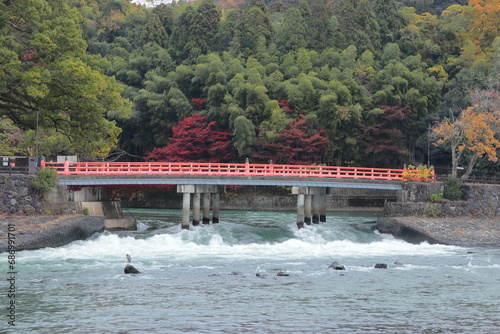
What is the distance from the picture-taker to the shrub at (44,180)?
43.3m

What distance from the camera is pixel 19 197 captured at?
42.5 metres

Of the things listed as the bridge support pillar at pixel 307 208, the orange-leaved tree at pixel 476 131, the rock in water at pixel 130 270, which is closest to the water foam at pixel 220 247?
the bridge support pillar at pixel 307 208

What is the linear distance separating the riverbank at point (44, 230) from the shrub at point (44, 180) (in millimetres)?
2212

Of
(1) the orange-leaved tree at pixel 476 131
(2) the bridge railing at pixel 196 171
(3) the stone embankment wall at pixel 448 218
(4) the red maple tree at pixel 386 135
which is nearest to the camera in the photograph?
(3) the stone embankment wall at pixel 448 218

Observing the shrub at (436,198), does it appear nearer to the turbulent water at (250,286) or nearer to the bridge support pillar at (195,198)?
the turbulent water at (250,286)

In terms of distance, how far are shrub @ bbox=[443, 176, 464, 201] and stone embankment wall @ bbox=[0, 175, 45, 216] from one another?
27.5m

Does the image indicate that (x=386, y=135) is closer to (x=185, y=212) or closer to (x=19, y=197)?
(x=185, y=212)

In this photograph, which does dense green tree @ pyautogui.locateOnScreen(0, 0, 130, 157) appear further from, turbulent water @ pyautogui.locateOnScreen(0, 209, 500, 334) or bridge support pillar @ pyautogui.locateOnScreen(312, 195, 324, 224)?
bridge support pillar @ pyautogui.locateOnScreen(312, 195, 324, 224)

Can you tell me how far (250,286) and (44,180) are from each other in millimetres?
18830

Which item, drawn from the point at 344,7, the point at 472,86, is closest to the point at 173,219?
the point at 472,86

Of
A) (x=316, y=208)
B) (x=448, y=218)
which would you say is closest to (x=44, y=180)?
(x=316, y=208)

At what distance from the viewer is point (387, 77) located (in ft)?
255

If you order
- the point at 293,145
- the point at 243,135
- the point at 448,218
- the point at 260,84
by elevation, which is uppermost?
the point at 260,84

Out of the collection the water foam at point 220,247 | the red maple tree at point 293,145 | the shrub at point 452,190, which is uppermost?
the red maple tree at point 293,145
